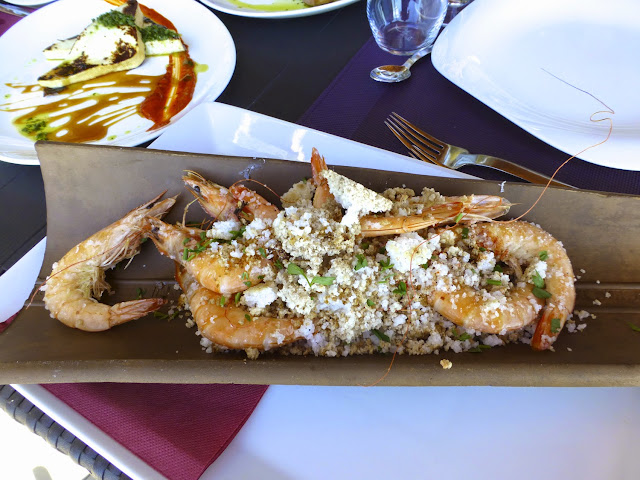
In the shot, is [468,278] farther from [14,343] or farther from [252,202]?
[14,343]

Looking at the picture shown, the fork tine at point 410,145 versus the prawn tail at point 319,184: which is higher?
the prawn tail at point 319,184

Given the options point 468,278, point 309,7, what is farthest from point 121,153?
point 309,7

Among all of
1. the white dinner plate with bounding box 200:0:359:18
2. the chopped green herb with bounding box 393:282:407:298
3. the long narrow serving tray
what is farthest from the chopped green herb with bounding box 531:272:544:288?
the white dinner plate with bounding box 200:0:359:18

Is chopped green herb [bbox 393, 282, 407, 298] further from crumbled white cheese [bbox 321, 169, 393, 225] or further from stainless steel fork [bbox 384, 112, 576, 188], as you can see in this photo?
stainless steel fork [bbox 384, 112, 576, 188]

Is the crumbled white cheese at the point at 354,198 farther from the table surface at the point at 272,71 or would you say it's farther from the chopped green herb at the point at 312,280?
the table surface at the point at 272,71

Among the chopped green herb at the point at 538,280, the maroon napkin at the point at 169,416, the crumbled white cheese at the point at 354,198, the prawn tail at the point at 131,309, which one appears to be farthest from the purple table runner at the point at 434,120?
the maroon napkin at the point at 169,416

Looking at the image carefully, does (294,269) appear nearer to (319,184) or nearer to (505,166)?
(319,184)
